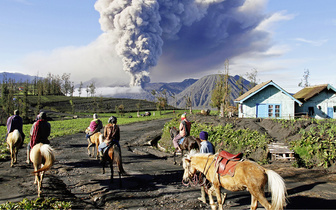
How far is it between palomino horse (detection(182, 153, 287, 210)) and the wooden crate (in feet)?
26.3

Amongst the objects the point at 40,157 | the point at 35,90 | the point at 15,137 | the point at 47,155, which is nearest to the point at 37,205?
the point at 47,155

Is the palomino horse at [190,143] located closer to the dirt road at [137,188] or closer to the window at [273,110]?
the dirt road at [137,188]

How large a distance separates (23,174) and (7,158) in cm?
459

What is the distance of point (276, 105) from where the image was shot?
29.3 meters

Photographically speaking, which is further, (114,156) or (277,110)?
(277,110)

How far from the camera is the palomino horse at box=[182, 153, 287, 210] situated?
16.7ft

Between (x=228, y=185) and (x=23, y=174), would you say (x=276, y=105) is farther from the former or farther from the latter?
(x=23, y=174)

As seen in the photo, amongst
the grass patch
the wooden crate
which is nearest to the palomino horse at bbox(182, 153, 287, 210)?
the grass patch

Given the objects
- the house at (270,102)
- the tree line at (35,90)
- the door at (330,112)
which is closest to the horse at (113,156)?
the house at (270,102)

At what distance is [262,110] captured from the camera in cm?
2962

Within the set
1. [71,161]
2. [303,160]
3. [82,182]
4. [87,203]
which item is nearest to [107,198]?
[87,203]

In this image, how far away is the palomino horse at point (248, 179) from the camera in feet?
16.7

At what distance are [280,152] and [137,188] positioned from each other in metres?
8.97

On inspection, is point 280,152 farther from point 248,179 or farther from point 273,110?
point 273,110
